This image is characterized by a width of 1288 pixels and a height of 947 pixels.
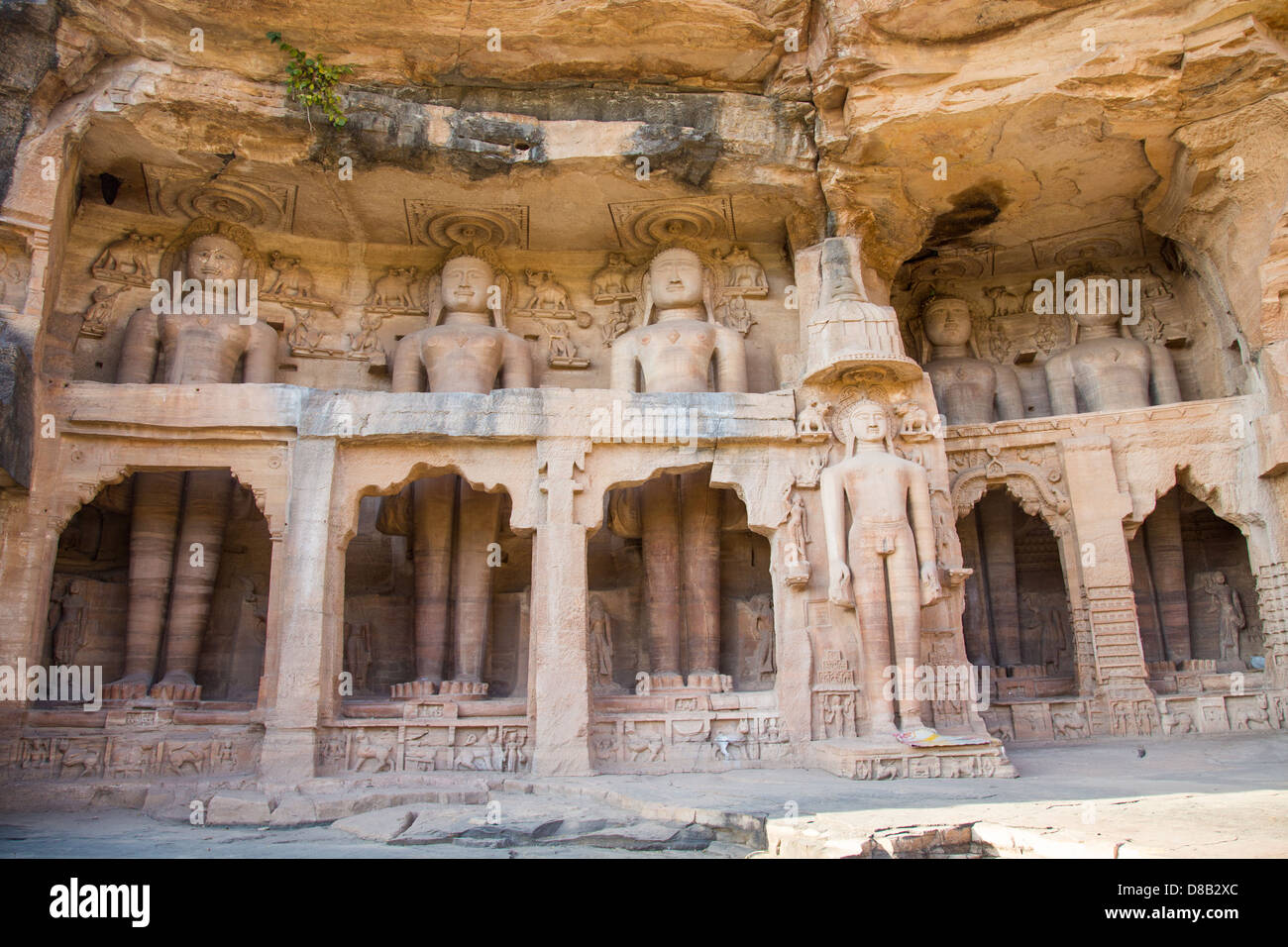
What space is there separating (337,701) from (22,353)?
16.0ft

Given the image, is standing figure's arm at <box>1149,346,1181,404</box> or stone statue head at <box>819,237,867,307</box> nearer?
stone statue head at <box>819,237,867,307</box>

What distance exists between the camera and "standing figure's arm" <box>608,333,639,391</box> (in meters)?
12.6

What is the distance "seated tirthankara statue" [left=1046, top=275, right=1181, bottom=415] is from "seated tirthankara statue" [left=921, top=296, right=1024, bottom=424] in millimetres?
657

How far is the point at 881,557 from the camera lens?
10266mm

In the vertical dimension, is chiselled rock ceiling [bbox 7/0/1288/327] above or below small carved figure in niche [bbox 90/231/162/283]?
above

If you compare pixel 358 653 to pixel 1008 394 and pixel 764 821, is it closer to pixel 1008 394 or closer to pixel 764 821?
pixel 764 821

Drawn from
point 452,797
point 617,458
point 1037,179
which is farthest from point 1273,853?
point 1037,179

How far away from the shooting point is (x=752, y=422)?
11000mm

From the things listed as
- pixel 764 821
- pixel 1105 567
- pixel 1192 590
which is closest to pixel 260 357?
pixel 764 821

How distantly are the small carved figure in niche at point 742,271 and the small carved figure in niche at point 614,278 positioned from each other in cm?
143

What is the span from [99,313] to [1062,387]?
1335cm

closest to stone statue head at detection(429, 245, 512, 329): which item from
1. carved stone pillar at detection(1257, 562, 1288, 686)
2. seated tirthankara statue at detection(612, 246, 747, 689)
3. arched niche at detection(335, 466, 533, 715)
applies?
seated tirthankara statue at detection(612, 246, 747, 689)

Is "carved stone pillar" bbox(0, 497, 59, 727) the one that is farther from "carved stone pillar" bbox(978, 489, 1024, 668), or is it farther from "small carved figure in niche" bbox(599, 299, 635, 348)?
"carved stone pillar" bbox(978, 489, 1024, 668)

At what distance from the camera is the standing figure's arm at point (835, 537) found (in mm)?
10266
